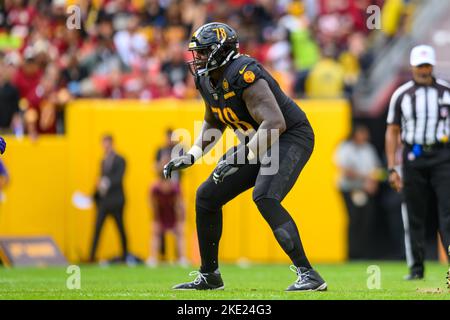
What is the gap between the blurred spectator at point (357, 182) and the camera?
15.2m

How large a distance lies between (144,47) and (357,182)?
4.26m

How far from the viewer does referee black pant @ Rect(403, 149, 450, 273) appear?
9.54m

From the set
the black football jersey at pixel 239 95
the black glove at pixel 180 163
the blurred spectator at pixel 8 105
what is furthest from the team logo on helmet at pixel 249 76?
the blurred spectator at pixel 8 105

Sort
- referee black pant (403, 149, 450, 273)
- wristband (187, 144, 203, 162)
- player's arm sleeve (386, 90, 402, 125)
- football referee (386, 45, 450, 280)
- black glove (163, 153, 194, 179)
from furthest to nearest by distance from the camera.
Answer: player's arm sleeve (386, 90, 402, 125) → football referee (386, 45, 450, 280) → referee black pant (403, 149, 450, 273) → wristband (187, 144, 203, 162) → black glove (163, 153, 194, 179)

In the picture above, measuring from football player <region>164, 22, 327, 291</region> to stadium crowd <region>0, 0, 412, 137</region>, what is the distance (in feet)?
23.1

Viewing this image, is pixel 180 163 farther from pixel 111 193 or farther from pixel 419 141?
pixel 111 193

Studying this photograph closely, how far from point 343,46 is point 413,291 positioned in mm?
9391

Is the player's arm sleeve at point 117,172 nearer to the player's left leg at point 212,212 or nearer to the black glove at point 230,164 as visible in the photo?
the player's left leg at point 212,212

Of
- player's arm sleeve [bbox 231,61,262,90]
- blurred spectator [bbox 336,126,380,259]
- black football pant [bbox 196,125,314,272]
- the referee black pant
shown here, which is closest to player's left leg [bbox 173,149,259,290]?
black football pant [bbox 196,125,314,272]

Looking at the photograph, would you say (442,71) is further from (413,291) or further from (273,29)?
(413,291)

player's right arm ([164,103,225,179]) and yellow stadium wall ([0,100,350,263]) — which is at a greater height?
player's right arm ([164,103,225,179])

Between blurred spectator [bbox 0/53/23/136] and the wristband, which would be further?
blurred spectator [bbox 0/53/23/136]

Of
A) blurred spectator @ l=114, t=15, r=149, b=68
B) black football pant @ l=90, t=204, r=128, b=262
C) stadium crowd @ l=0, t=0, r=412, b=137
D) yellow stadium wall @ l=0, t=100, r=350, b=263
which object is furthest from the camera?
blurred spectator @ l=114, t=15, r=149, b=68

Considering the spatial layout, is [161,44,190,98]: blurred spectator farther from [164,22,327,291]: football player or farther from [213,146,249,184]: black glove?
[213,146,249,184]: black glove
